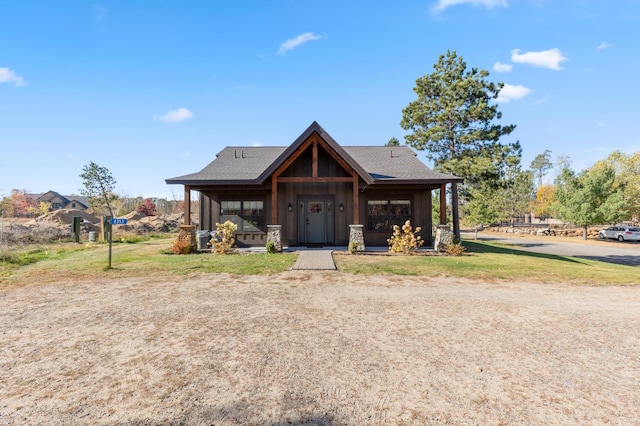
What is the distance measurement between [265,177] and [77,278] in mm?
7333

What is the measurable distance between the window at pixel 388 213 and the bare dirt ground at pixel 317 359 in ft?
28.5

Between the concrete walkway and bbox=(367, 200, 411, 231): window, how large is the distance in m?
4.27

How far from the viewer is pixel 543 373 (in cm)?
327

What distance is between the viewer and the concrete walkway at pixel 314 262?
9.26 meters

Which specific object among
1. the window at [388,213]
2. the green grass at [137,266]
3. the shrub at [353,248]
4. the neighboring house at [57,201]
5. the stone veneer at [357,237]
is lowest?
the green grass at [137,266]

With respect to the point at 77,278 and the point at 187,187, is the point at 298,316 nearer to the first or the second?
the point at 77,278

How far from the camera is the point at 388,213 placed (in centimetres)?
1507

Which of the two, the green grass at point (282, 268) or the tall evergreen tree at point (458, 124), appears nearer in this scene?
the green grass at point (282, 268)

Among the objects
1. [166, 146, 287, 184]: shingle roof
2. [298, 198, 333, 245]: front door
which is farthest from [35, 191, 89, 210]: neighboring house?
[298, 198, 333, 245]: front door

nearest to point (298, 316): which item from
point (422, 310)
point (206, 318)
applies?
point (206, 318)

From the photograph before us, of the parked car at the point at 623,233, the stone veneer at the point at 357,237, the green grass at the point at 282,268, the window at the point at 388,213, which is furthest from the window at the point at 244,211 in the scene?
the parked car at the point at 623,233

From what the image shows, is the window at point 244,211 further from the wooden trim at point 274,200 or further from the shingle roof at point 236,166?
the wooden trim at point 274,200

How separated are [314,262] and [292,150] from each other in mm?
5261

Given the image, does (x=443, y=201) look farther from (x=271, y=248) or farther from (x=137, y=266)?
(x=137, y=266)
